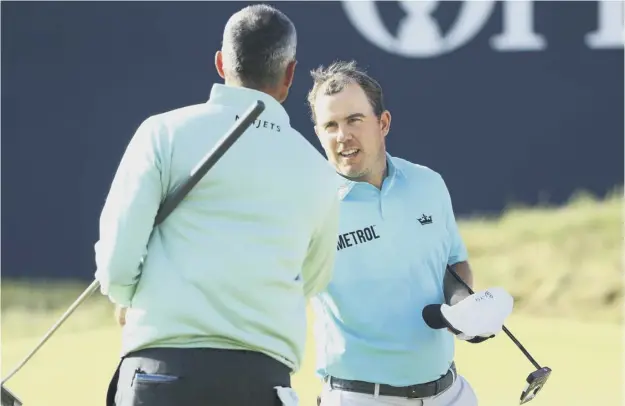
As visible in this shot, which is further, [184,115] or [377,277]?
[377,277]

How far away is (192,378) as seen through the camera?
8.51ft

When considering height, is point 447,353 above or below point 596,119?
above

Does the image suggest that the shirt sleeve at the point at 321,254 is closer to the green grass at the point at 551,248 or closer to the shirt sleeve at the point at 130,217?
the shirt sleeve at the point at 130,217

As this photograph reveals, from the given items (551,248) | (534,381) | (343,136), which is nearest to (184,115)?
(343,136)

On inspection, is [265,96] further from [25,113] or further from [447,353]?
[25,113]

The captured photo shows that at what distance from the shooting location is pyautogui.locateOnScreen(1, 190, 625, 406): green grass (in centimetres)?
712

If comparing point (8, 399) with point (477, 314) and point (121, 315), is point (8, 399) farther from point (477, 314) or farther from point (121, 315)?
point (477, 314)

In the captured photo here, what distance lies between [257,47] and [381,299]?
1.01 m

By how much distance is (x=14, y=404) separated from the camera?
3002 mm

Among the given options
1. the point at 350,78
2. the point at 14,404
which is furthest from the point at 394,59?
the point at 14,404

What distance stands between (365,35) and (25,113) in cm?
260

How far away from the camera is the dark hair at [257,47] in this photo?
9.00ft

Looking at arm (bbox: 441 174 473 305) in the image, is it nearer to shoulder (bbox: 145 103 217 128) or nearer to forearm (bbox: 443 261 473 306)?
forearm (bbox: 443 261 473 306)

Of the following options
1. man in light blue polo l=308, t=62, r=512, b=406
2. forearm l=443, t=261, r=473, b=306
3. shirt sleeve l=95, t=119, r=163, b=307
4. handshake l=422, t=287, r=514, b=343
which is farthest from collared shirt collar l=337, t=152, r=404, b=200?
shirt sleeve l=95, t=119, r=163, b=307
